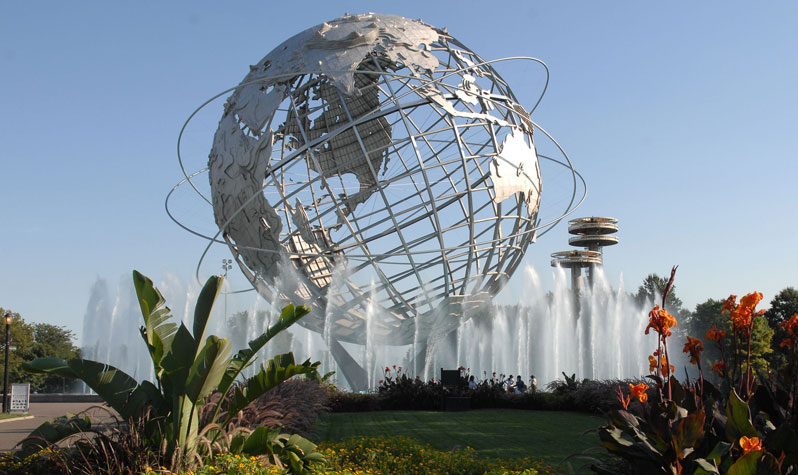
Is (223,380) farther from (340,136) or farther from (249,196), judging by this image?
(340,136)

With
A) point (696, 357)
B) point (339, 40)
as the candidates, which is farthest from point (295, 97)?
point (696, 357)

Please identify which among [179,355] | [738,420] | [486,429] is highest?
[179,355]

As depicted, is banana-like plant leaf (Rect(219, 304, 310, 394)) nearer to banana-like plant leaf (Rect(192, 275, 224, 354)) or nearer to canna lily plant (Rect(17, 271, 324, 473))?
canna lily plant (Rect(17, 271, 324, 473))

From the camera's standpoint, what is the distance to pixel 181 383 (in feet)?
23.1

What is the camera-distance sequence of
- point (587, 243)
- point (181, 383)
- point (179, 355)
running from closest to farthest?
point (181, 383) → point (179, 355) → point (587, 243)

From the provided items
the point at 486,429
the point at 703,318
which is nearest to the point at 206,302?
the point at 486,429

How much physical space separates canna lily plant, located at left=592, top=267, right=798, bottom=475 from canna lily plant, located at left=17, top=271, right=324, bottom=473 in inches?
135

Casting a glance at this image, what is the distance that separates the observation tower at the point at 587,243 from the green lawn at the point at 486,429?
1721 inches

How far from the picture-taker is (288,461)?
7.33m

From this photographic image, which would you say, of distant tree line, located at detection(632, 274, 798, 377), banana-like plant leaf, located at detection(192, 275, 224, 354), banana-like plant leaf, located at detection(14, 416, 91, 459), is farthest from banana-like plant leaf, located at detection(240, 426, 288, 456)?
distant tree line, located at detection(632, 274, 798, 377)

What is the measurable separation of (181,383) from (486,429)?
6317 mm

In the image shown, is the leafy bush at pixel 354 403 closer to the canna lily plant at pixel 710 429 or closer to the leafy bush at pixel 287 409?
the leafy bush at pixel 287 409

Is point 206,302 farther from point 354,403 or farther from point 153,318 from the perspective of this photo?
point 354,403

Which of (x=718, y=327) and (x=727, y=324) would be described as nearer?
(x=727, y=324)
